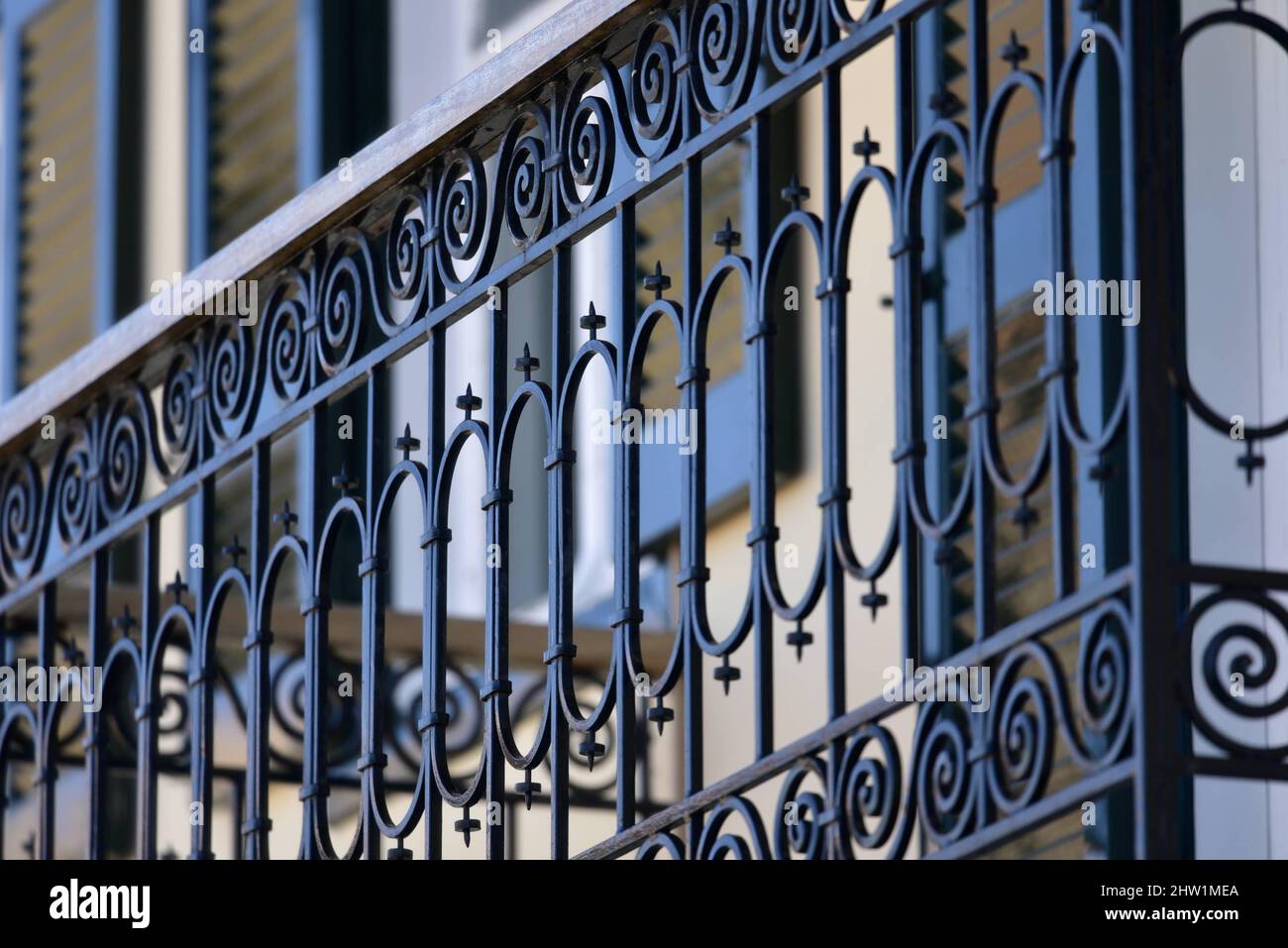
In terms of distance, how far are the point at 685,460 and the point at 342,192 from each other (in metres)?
0.94

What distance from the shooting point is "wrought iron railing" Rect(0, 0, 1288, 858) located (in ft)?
9.49

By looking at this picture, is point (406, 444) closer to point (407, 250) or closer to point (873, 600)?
point (407, 250)

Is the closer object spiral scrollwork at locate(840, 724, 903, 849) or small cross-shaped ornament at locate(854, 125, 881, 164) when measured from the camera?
spiral scrollwork at locate(840, 724, 903, 849)

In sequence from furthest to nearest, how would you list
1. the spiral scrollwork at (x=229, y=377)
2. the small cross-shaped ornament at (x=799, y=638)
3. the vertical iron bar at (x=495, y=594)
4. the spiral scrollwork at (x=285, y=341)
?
the spiral scrollwork at (x=229, y=377)
the spiral scrollwork at (x=285, y=341)
the vertical iron bar at (x=495, y=594)
the small cross-shaped ornament at (x=799, y=638)

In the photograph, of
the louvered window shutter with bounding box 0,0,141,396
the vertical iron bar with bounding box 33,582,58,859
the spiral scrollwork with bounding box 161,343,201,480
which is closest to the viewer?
the spiral scrollwork with bounding box 161,343,201,480

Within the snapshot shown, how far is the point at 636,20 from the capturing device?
378 centimetres

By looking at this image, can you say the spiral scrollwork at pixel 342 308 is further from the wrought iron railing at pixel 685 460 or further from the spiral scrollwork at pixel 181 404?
the spiral scrollwork at pixel 181 404

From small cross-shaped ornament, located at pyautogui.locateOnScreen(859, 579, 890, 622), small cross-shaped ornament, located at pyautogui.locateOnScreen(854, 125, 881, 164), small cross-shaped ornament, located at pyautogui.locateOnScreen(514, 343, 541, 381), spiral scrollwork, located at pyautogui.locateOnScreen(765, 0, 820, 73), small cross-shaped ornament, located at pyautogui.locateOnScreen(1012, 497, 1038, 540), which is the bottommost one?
small cross-shaped ornament, located at pyautogui.locateOnScreen(859, 579, 890, 622)

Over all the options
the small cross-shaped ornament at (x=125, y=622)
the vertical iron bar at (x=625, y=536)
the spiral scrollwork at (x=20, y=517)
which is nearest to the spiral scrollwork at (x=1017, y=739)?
the vertical iron bar at (x=625, y=536)

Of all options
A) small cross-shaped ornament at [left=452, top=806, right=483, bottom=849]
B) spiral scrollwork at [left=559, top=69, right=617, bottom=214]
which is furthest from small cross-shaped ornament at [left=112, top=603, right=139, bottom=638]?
spiral scrollwork at [left=559, top=69, right=617, bottom=214]

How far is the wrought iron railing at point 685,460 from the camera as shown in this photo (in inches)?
114

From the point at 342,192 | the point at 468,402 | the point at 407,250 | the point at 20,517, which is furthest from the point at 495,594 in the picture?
the point at 20,517

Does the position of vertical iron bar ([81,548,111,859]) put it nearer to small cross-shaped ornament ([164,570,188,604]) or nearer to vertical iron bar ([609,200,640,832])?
small cross-shaped ornament ([164,570,188,604])
